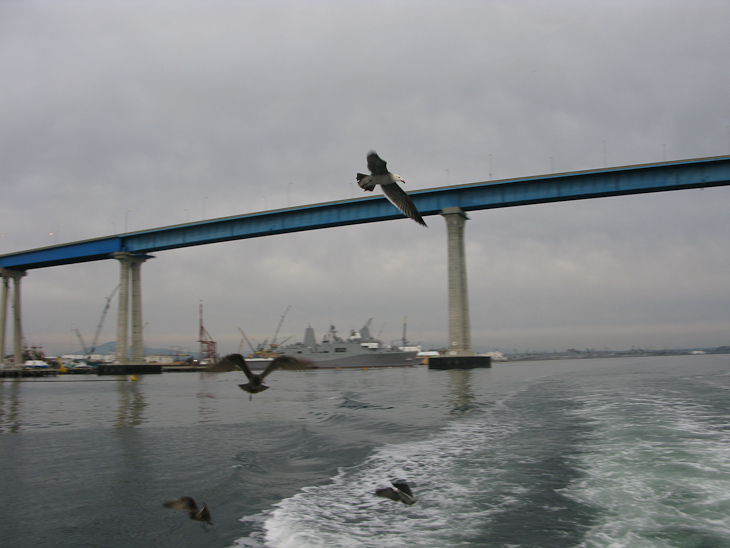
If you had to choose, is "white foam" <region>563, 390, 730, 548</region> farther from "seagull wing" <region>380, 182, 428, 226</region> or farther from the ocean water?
"seagull wing" <region>380, 182, 428, 226</region>

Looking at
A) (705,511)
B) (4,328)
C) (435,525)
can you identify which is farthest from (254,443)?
(4,328)

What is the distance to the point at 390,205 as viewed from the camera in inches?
2581

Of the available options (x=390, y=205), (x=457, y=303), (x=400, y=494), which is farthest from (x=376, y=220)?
(x=400, y=494)

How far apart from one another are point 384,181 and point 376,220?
5753cm

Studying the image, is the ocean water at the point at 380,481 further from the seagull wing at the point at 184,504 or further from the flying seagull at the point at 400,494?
the seagull wing at the point at 184,504

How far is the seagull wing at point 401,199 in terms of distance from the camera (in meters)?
12.4

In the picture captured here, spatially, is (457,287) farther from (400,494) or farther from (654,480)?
(400,494)

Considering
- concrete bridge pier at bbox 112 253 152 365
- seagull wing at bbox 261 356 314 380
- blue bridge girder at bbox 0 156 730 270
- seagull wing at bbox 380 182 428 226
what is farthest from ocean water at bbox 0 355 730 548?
concrete bridge pier at bbox 112 253 152 365

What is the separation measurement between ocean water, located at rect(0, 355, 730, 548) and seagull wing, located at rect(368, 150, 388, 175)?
6899mm

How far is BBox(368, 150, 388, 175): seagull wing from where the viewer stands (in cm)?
1083

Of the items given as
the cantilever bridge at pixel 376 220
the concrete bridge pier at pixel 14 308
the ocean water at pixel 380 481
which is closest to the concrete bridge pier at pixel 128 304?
the cantilever bridge at pixel 376 220

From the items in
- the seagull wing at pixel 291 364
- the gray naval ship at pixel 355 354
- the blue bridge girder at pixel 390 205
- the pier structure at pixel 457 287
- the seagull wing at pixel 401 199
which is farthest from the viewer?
the gray naval ship at pixel 355 354

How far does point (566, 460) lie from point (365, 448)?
5.09 meters

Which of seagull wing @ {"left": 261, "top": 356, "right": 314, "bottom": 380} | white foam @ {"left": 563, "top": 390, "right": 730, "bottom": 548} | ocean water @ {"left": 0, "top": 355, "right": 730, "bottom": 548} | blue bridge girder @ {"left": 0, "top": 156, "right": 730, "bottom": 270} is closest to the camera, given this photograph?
ocean water @ {"left": 0, "top": 355, "right": 730, "bottom": 548}
